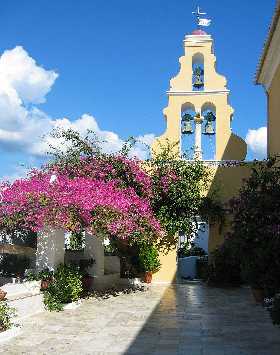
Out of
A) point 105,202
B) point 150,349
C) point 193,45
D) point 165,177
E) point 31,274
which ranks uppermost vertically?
point 193,45

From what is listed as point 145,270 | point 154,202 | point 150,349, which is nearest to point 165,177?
point 154,202

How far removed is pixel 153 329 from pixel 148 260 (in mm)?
8735

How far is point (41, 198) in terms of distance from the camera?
12.0 m

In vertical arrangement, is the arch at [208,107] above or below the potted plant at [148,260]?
above

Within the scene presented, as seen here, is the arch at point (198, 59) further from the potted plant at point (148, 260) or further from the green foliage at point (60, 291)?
the green foliage at point (60, 291)

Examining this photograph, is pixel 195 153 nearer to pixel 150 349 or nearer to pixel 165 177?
pixel 165 177

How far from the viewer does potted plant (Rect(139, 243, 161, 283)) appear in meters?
18.8

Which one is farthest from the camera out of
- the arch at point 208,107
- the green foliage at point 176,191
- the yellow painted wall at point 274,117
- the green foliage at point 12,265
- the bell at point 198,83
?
the bell at point 198,83

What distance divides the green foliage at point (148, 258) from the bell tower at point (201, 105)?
3.67m

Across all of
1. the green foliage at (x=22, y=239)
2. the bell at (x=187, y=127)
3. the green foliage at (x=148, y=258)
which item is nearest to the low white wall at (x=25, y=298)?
the green foliage at (x=22, y=239)

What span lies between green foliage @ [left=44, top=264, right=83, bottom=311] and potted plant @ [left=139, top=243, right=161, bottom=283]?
6154 mm

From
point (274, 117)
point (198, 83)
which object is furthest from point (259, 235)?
point (198, 83)

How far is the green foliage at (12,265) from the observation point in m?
14.5

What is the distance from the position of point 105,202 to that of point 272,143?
21.8 feet
